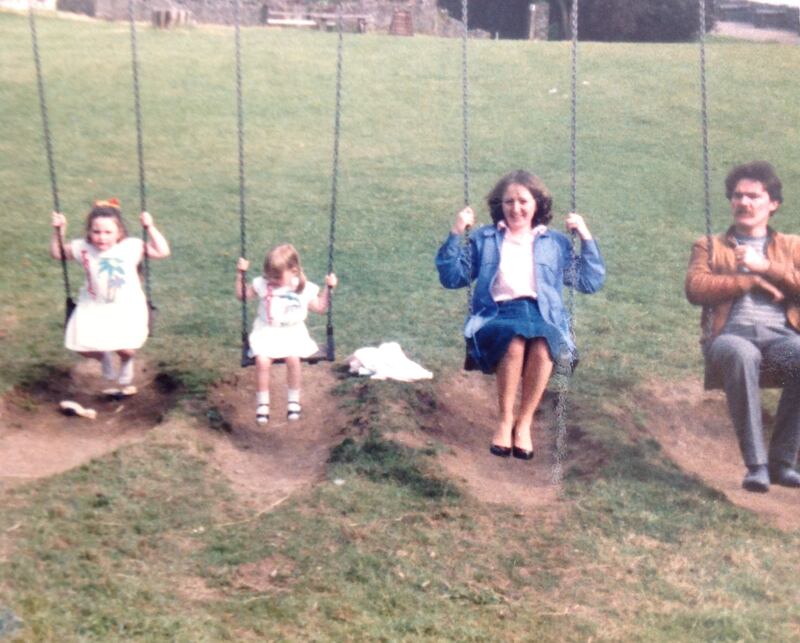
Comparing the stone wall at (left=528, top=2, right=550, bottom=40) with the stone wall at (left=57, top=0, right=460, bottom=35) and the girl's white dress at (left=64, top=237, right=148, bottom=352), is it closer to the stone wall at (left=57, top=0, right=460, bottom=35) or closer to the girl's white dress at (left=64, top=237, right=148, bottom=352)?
the stone wall at (left=57, top=0, right=460, bottom=35)

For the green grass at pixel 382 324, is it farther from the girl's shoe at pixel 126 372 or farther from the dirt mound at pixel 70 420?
the girl's shoe at pixel 126 372

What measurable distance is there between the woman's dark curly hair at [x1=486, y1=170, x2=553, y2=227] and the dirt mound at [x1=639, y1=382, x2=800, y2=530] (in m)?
1.24

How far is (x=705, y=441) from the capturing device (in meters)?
6.45

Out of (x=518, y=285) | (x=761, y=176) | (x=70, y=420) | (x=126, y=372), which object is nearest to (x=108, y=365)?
(x=126, y=372)

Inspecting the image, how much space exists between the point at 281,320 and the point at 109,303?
90cm

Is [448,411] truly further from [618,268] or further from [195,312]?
[618,268]

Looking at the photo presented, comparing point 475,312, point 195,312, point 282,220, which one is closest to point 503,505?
point 475,312

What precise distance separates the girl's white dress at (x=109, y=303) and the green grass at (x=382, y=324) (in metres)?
0.53

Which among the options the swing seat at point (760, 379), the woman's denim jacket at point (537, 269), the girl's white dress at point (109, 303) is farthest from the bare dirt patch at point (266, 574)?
the swing seat at point (760, 379)

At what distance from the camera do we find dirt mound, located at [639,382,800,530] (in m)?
5.57

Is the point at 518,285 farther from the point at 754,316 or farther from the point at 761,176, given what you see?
the point at 761,176

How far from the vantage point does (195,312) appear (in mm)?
7930

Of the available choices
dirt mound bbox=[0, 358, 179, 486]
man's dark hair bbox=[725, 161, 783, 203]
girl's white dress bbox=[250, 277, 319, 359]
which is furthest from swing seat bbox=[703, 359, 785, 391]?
dirt mound bbox=[0, 358, 179, 486]

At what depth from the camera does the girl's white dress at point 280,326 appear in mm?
6152
